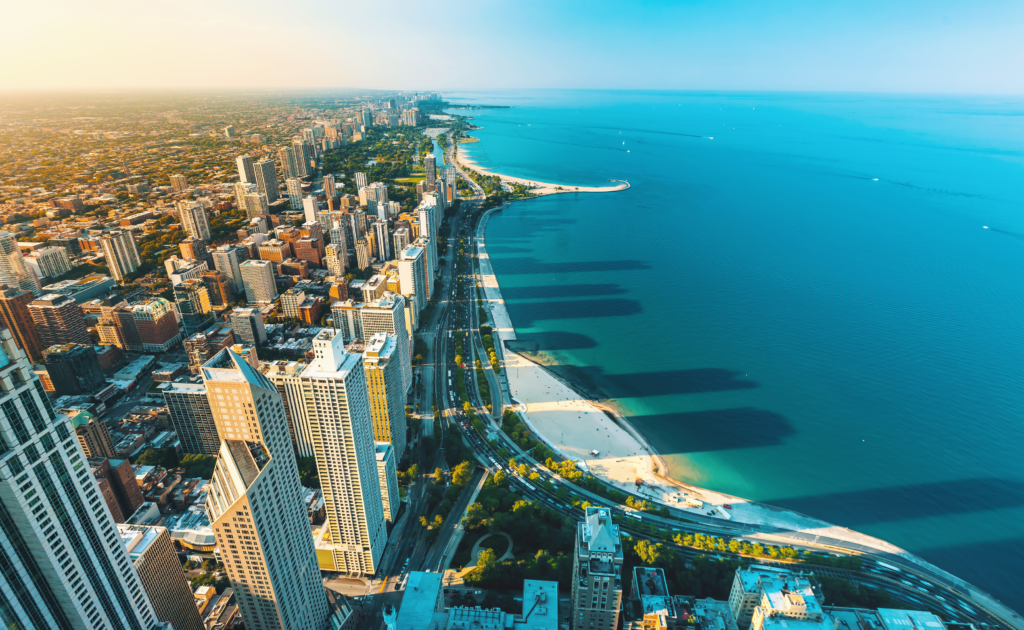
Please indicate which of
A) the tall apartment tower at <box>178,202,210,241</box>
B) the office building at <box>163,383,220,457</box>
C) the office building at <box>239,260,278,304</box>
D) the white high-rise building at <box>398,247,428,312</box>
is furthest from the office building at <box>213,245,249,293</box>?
the office building at <box>163,383,220,457</box>

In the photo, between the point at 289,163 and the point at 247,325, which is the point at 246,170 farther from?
the point at 247,325

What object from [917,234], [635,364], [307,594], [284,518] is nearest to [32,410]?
[284,518]

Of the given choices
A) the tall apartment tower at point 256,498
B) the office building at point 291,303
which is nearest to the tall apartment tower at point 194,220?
the office building at point 291,303

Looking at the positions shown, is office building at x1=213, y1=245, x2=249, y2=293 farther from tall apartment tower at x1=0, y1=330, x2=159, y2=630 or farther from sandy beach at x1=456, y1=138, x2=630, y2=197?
sandy beach at x1=456, y1=138, x2=630, y2=197

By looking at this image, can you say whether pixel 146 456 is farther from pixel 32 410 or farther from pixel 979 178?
pixel 979 178

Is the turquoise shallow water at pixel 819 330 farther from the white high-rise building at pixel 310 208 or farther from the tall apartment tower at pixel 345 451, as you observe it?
the white high-rise building at pixel 310 208
